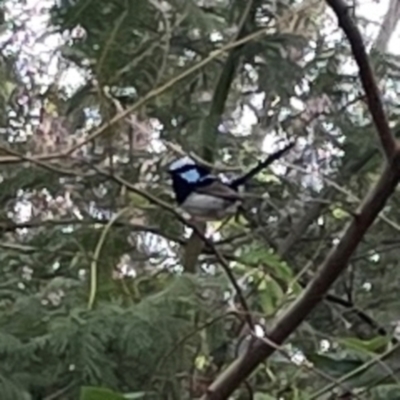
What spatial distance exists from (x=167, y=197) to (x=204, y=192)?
26 cm

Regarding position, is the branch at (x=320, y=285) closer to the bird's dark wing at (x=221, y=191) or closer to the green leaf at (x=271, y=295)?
the green leaf at (x=271, y=295)

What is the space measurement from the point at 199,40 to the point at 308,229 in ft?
1.41

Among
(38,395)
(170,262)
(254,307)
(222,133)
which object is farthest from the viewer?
(222,133)

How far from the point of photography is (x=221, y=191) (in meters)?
1.56

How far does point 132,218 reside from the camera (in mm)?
1616

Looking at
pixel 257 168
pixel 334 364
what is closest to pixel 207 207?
pixel 257 168

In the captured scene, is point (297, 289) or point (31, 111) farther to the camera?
point (31, 111)

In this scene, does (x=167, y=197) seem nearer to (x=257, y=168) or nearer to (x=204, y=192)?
(x=204, y=192)

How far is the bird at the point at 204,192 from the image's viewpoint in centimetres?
158

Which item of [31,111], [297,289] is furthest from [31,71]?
[297,289]

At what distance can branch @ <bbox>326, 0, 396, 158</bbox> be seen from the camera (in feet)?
2.29

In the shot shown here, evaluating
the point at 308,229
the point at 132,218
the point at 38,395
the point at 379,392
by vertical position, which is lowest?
the point at 379,392

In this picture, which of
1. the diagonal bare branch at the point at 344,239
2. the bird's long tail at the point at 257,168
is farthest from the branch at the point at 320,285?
the bird's long tail at the point at 257,168

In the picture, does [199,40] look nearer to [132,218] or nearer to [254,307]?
[132,218]
